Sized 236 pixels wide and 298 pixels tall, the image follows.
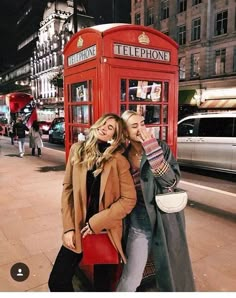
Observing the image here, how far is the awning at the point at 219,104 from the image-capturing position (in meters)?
22.2

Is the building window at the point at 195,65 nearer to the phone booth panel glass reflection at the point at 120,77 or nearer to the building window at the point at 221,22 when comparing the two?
the building window at the point at 221,22

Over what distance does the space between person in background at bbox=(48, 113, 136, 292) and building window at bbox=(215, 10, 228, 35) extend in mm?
25278

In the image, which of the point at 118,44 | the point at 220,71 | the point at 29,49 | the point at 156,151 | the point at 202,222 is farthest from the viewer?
the point at 29,49

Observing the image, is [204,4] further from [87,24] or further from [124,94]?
[87,24]

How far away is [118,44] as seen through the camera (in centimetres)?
322

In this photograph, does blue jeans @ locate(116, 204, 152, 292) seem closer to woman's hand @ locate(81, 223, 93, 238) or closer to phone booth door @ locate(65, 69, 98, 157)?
woman's hand @ locate(81, 223, 93, 238)

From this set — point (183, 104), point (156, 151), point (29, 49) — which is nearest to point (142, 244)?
point (156, 151)

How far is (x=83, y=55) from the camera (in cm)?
345

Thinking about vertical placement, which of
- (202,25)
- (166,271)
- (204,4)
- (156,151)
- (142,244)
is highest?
(204,4)

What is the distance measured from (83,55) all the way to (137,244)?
2098mm

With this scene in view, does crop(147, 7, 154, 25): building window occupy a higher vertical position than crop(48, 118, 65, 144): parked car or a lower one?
higher

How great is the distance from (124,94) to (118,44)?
51 centimetres

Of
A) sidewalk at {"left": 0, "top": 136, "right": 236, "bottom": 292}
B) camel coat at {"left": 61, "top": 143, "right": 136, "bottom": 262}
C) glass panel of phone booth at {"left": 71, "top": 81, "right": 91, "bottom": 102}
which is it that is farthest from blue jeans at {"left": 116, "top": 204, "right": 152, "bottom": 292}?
glass panel of phone booth at {"left": 71, "top": 81, "right": 91, "bottom": 102}

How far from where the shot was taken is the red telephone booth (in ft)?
10.4
